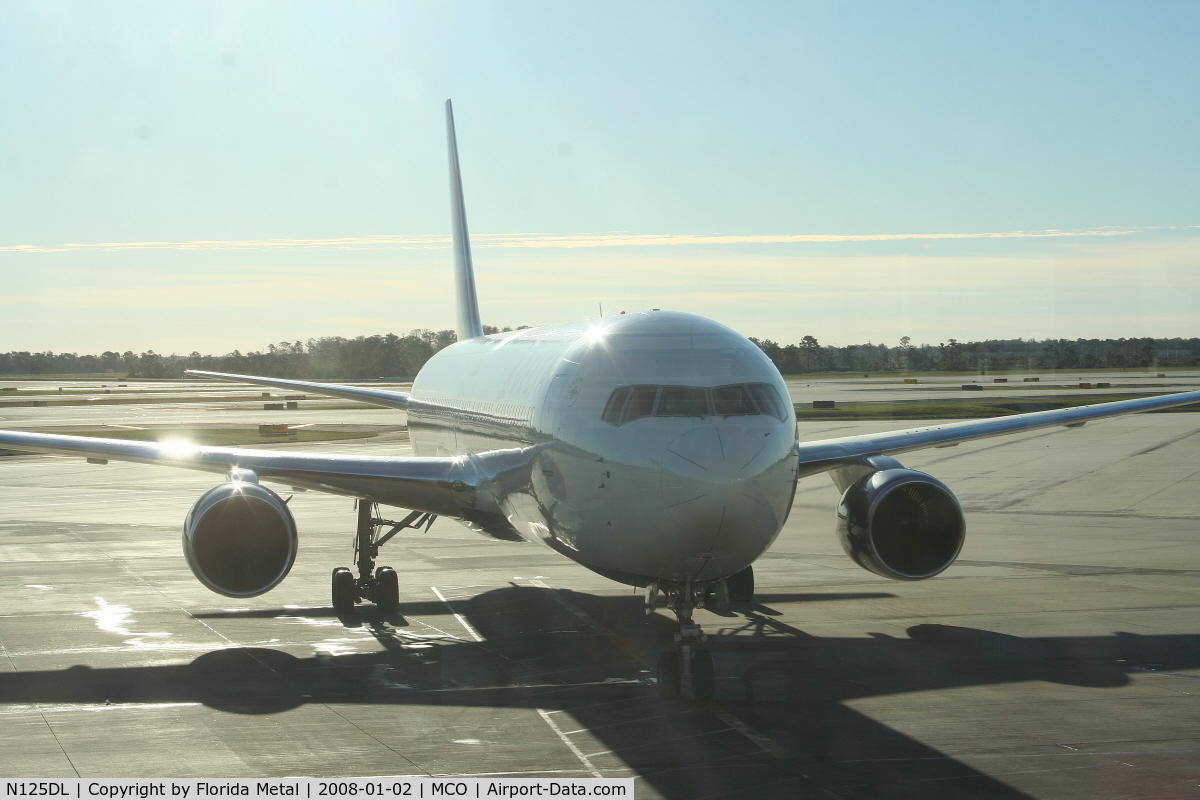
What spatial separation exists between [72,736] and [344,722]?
99.1 inches

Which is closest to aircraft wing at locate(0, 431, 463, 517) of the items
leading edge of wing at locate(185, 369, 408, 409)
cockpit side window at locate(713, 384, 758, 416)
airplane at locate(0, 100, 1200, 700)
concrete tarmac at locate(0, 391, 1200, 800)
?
airplane at locate(0, 100, 1200, 700)

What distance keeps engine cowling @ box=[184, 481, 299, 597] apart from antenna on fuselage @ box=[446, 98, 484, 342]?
1231 cm

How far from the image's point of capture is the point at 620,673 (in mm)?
13078

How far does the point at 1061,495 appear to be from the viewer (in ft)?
99.9

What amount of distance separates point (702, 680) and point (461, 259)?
18276 millimetres

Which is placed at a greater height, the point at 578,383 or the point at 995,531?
the point at 578,383

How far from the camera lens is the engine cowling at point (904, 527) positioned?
1430cm

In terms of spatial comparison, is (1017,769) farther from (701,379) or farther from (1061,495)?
(1061,495)

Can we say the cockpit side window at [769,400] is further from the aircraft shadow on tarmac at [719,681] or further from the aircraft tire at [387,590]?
the aircraft tire at [387,590]

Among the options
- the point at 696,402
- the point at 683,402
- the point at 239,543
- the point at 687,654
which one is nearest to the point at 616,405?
the point at 683,402

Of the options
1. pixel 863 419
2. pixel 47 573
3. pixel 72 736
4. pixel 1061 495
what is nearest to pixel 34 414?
pixel 863 419

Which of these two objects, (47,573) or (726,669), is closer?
(726,669)

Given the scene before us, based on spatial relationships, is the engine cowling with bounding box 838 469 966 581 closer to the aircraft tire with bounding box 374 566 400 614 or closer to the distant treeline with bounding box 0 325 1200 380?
the aircraft tire with bounding box 374 566 400 614

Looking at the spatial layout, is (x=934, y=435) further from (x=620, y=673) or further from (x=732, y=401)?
(x=732, y=401)
